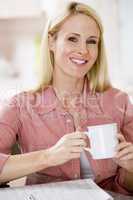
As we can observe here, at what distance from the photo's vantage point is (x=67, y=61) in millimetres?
1243

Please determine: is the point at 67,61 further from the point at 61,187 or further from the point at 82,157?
the point at 61,187

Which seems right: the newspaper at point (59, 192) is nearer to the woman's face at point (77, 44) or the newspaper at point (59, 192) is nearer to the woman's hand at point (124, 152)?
the woman's hand at point (124, 152)

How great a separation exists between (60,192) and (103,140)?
0.16 m

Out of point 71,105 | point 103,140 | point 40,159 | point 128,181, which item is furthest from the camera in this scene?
point 71,105

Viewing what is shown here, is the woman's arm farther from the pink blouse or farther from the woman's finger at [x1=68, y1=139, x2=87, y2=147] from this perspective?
the pink blouse

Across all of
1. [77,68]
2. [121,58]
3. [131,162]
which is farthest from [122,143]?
[121,58]

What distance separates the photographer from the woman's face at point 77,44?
1.22m

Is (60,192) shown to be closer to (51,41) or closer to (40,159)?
(40,159)

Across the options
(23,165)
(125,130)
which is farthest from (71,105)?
(23,165)

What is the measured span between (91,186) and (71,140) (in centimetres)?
13

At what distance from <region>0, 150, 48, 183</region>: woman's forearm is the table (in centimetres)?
7

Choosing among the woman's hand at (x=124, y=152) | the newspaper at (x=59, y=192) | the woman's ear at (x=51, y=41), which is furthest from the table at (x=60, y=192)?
the woman's ear at (x=51, y=41)

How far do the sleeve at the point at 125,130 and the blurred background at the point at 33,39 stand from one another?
1.02 m

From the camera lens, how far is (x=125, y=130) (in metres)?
1.26
